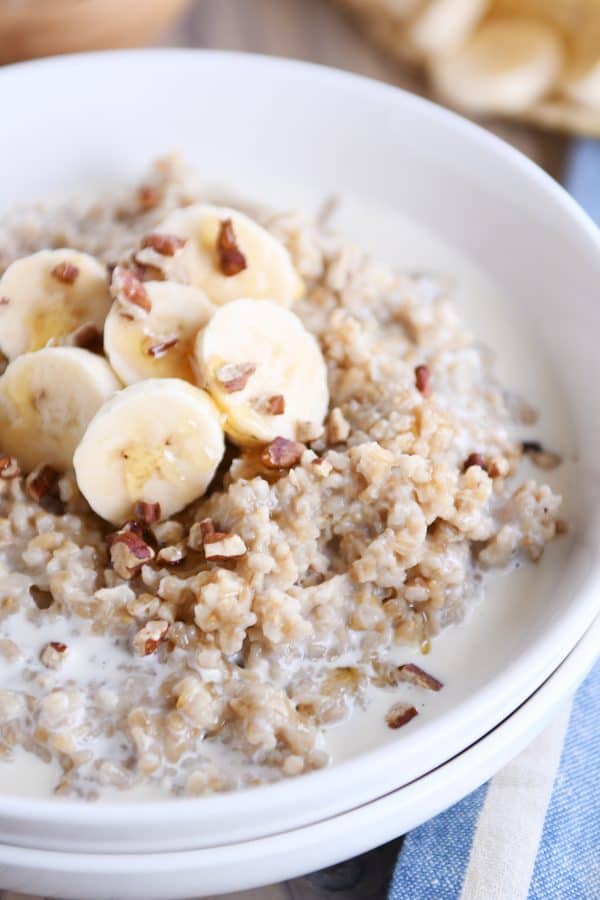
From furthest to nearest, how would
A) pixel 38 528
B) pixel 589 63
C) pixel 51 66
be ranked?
pixel 589 63 < pixel 51 66 < pixel 38 528

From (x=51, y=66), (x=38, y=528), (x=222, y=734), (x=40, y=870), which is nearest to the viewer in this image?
(x=40, y=870)

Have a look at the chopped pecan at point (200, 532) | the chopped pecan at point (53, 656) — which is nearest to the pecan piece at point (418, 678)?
the chopped pecan at point (200, 532)

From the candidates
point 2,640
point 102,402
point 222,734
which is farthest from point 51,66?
point 222,734

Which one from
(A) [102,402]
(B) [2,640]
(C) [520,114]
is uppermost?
(C) [520,114]

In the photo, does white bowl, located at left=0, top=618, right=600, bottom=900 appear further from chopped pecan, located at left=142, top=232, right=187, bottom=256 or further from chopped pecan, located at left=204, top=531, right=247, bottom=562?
chopped pecan, located at left=142, top=232, right=187, bottom=256

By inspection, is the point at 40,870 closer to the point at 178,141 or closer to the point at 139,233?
the point at 139,233

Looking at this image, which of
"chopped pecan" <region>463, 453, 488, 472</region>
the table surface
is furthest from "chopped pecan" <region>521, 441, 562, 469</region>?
the table surface

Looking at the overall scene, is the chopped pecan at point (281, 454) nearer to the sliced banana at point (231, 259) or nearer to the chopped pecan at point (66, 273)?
the sliced banana at point (231, 259)
